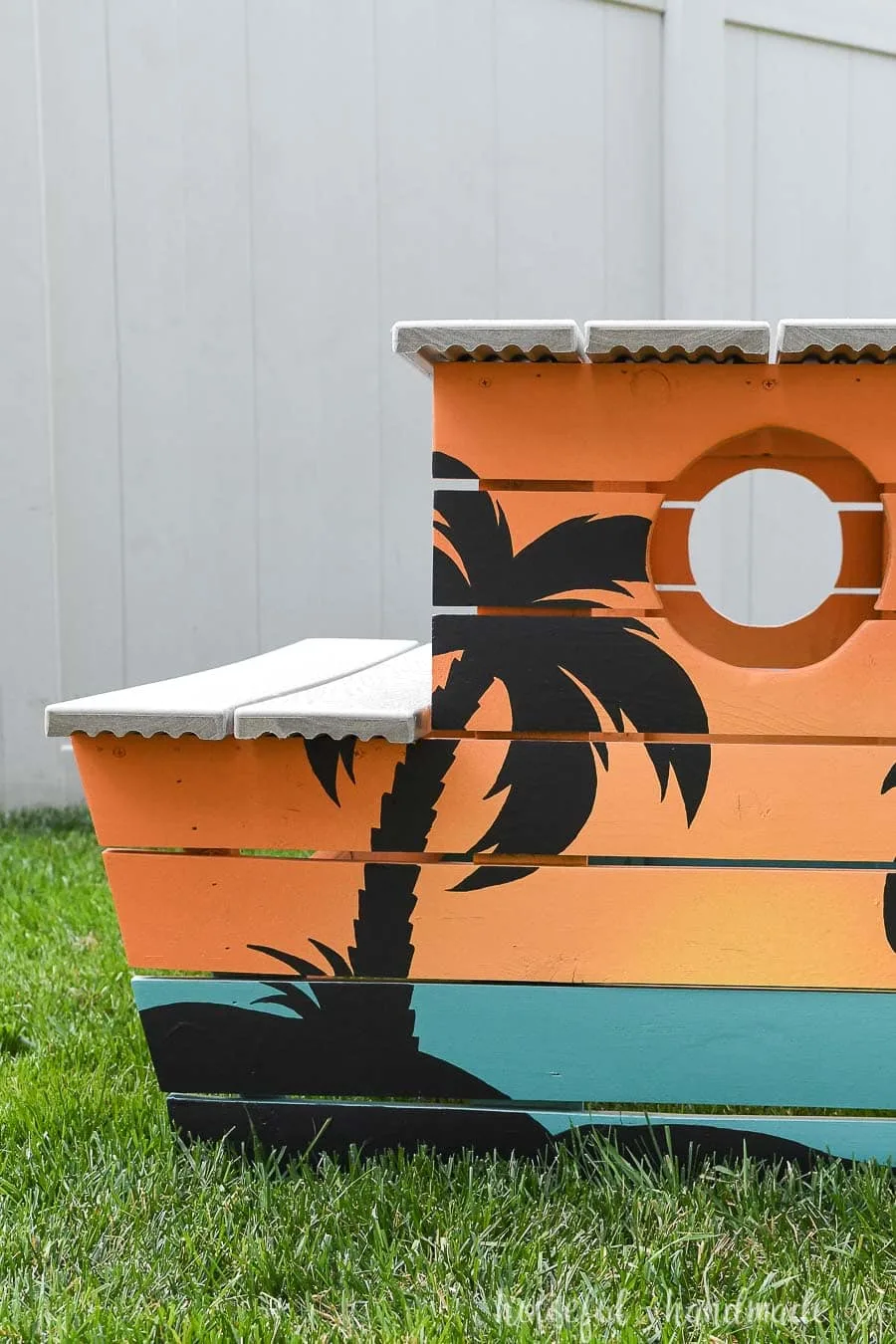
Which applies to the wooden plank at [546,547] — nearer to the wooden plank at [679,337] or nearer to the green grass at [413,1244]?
the wooden plank at [679,337]

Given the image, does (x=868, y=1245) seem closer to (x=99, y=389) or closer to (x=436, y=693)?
(x=436, y=693)

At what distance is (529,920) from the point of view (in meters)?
1.26

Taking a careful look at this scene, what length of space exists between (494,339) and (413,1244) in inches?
35.7

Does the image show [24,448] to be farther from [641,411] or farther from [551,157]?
[641,411]

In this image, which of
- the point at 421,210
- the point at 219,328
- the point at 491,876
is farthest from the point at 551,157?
the point at 491,876

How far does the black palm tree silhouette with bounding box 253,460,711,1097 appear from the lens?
1229mm

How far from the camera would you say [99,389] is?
3.14m

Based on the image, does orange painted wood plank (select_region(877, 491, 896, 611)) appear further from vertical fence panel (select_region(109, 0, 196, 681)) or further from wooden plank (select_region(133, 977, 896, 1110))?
vertical fence panel (select_region(109, 0, 196, 681))

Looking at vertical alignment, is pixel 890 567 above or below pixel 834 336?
below

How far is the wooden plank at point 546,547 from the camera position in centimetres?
122

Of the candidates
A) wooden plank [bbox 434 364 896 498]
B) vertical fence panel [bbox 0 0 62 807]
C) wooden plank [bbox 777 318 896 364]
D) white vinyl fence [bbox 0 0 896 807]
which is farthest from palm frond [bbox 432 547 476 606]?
vertical fence panel [bbox 0 0 62 807]

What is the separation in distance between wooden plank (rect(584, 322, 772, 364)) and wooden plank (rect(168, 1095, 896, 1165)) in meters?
0.84

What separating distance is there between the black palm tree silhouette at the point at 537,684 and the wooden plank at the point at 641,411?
0.06 m

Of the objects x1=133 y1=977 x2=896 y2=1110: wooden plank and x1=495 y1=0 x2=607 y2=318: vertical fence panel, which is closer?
x1=133 y1=977 x2=896 y2=1110: wooden plank
